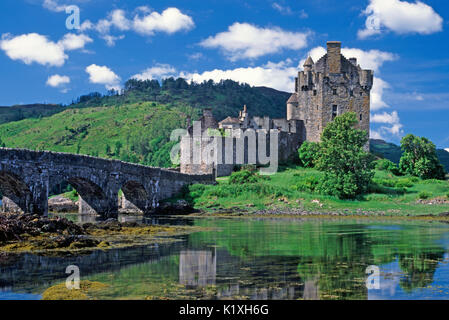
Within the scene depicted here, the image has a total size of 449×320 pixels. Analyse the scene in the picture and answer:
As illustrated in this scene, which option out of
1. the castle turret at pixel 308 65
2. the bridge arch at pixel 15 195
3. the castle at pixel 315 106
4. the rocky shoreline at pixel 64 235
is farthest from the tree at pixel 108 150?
the rocky shoreline at pixel 64 235

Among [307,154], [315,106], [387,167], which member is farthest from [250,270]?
[315,106]

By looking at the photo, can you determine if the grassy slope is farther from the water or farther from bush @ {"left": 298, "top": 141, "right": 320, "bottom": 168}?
the water

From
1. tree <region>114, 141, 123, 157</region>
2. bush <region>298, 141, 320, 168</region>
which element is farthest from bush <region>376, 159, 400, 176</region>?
tree <region>114, 141, 123, 157</region>

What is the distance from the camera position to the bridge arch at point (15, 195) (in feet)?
104

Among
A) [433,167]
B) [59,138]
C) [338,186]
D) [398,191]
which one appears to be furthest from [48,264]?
[59,138]

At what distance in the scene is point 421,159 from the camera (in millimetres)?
61844

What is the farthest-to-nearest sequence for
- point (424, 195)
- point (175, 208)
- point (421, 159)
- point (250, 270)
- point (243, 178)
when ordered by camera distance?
point (421, 159)
point (243, 178)
point (175, 208)
point (424, 195)
point (250, 270)

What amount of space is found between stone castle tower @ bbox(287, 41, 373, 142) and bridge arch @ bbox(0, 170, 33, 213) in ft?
172

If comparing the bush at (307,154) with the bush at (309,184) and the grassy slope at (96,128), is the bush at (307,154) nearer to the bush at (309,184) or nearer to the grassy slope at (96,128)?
the bush at (309,184)

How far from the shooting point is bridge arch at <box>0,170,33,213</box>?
31547 mm

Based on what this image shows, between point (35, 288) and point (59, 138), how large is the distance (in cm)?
14454

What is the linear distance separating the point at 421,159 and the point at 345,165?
1444 centimetres

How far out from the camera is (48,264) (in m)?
15.5

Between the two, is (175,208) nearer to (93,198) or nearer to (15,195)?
(93,198)
